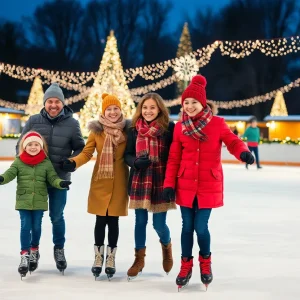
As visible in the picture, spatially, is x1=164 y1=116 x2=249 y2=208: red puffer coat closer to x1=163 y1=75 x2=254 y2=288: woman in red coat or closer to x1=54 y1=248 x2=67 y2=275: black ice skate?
x1=163 y1=75 x2=254 y2=288: woman in red coat

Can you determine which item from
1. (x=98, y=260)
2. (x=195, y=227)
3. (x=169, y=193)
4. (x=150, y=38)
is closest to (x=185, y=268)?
(x=195, y=227)

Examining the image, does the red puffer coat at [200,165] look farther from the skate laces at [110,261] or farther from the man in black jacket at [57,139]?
the man in black jacket at [57,139]

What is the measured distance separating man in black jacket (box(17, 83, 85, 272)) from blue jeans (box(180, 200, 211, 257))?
0.87 metres

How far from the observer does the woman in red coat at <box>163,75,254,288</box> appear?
3.81 m

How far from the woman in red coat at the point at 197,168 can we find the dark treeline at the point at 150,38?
96.9 feet

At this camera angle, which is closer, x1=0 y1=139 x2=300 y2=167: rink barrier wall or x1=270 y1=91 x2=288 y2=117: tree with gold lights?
x1=0 y1=139 x2=300 y2=167: rink barrier wall

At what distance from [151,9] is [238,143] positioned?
35.3 m

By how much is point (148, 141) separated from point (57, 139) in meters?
0.67

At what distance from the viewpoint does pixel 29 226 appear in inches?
163

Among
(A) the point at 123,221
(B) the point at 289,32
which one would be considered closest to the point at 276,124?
(B) the point at 289,32

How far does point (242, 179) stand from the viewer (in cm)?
1312

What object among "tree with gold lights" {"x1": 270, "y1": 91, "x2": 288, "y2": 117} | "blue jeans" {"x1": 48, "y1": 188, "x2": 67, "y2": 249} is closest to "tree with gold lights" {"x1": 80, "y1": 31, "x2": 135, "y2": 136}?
"tree with gold lights" {"x1": 270, "y1": 91, "x2": 288, "y2": 117}

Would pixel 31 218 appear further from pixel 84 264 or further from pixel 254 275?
pixel 254 275

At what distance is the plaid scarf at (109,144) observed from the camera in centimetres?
405
